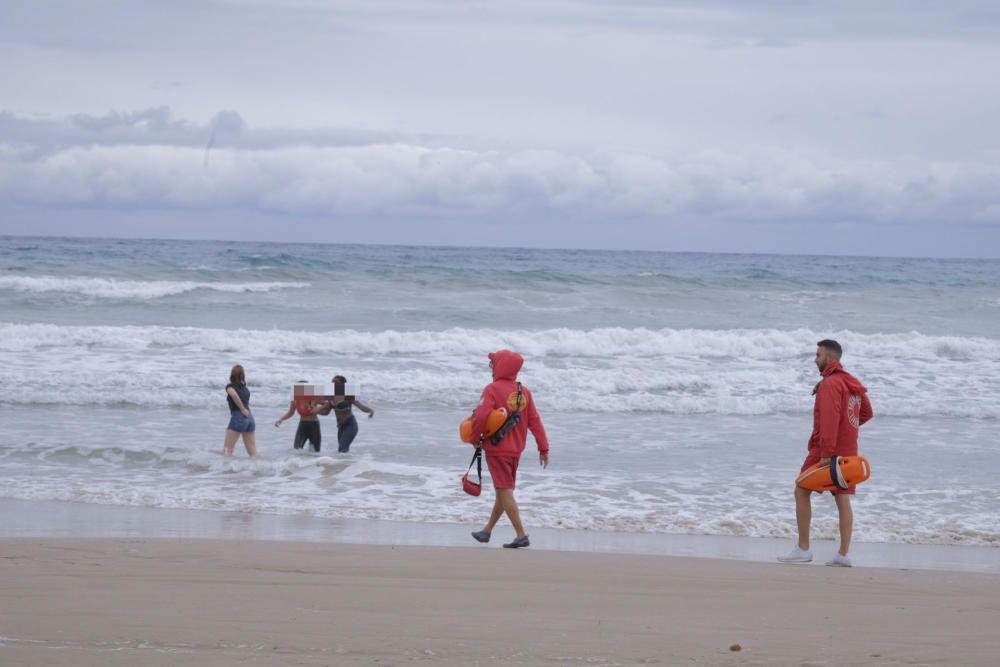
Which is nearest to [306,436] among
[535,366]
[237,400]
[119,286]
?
[237,400]

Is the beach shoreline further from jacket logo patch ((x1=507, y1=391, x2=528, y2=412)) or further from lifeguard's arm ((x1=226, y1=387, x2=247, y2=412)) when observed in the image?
lifeguard's arm ((x1=226, y1=387, x2=247, y2=412))

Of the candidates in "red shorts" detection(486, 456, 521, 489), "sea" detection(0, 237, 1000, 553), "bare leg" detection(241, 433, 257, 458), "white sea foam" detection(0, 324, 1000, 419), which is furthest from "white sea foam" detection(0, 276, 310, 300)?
"red shorts" detection(486, 456, 521, 489)

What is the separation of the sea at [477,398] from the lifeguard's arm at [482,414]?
6.46ft

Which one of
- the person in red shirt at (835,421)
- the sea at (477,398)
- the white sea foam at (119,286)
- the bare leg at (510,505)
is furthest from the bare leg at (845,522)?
the white sea foam at (119,286)

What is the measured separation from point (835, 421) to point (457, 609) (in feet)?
9.97

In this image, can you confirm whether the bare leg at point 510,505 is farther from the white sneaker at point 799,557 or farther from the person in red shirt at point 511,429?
the white sneaker at point 799,557

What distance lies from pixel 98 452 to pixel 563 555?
257 inches

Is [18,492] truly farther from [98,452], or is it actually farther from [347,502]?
[347,502]

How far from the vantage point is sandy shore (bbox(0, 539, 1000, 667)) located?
468cm

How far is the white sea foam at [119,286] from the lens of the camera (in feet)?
98.9

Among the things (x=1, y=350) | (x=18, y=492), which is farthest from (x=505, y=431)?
(x=1, y=350)

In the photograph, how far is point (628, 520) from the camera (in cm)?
912

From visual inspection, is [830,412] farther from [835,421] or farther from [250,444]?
[250,444]

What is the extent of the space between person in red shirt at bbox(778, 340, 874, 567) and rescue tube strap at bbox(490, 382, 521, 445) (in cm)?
203
